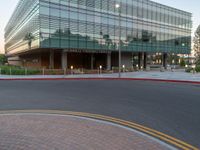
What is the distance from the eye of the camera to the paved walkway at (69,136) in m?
4.30

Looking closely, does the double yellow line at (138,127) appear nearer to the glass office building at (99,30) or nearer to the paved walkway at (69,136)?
the paved walkway at (69,136)

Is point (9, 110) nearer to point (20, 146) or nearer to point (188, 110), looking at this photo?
point (20, 146)

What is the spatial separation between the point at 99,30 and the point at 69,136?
36867 mm

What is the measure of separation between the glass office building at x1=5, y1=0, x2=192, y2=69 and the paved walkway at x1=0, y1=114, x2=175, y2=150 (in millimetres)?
19569

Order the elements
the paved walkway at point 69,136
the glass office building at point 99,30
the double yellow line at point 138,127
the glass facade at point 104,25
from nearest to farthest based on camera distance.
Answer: the paved walkway at point 69,136 → the double yellow line at point 138,127 → the glass facade at point 104,25 → the glass office building at point 99,30

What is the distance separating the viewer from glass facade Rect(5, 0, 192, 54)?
110 feet

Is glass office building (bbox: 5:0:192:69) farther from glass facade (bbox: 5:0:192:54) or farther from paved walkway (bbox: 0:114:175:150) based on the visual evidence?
paved walkway (bbox: 0:114:175:150)

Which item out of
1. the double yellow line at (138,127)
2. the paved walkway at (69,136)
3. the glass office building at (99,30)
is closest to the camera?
the paved walkway at (69,136)

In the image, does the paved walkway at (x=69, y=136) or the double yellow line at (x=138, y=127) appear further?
the double yellow line at (x=138, y=127)

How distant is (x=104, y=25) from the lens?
40.8m

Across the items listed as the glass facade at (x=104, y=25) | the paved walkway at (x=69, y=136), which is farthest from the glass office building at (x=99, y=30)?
the paved walkway at (x=69, y=136)

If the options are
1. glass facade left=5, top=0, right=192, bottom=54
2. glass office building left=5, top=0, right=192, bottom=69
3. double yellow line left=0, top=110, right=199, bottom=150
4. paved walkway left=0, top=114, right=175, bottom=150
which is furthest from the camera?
glass office building left=5, top=0, right=192, bottom=69

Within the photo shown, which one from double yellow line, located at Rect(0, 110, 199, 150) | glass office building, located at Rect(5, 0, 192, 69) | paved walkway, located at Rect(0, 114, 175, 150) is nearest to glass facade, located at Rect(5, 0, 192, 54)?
glass office building, located at Rect(5, 0, 192, 69)

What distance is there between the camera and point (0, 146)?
14.1 ft
